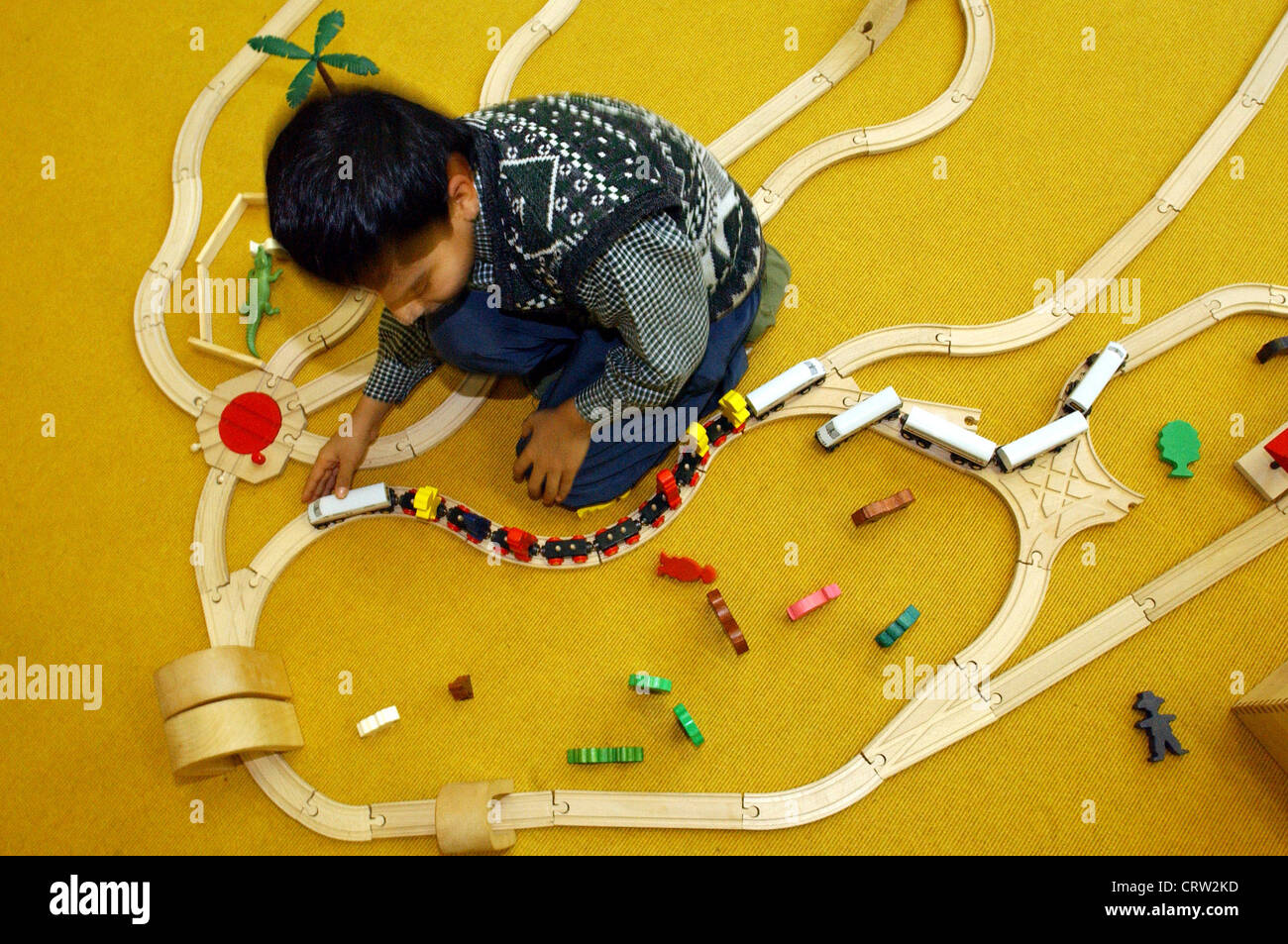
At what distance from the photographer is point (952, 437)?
77.0 inches

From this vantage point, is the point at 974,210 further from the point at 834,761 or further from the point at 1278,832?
the point at 1278,832

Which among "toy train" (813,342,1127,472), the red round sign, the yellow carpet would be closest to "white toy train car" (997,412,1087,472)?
"toy train" (813,342,1127,472)

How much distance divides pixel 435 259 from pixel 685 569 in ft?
2.86

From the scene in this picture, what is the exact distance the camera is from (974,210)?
2.23 m

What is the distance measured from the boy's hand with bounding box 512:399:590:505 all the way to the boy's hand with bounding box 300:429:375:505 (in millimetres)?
370

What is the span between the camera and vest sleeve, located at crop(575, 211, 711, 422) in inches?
54.6

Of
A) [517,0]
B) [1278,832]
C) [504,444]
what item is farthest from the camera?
[517,0]

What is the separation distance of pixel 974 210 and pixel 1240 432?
76 centimetres

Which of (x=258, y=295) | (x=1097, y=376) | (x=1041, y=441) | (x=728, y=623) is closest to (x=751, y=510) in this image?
(x=728, y=623)

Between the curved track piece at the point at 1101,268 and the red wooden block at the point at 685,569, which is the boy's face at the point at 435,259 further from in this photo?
the curved track piece at the point at 1101,268

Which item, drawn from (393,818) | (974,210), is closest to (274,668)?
(393,818)

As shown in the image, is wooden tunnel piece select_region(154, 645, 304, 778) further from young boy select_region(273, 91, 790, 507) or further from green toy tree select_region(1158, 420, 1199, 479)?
green toy tree select_region(1158, 420, 1199, 479)

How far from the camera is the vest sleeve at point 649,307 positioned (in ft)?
4.55

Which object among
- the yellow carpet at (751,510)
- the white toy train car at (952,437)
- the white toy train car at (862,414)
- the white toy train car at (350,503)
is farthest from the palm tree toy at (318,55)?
the white toy train car at (952,437)
